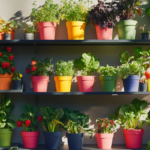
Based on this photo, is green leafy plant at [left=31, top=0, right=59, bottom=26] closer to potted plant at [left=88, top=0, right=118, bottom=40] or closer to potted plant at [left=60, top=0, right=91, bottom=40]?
potted plant at [left=60, top=0, right=91, bottom=40]

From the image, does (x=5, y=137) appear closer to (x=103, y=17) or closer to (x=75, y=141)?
(x=75, y=141)

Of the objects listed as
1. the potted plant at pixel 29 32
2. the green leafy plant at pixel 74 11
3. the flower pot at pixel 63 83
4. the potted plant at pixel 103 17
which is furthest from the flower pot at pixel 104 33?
the potted plant at pixel 29 32

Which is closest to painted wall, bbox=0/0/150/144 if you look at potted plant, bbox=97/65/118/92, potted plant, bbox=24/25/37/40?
potted plant, bbox=24/25/37/40

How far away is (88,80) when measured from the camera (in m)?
2.75

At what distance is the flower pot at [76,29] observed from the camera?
9.23 feet

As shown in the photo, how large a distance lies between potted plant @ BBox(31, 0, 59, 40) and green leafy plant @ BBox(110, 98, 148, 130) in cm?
116

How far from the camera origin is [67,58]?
3.08 meters

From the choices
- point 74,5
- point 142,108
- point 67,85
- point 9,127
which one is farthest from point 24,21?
point 142,108

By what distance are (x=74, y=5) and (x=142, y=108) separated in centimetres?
143

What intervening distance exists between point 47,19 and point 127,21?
90 cm

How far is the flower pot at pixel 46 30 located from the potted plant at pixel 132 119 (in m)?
1.16

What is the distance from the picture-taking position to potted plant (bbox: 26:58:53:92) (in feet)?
9.18

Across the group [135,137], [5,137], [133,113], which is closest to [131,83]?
[133,113]

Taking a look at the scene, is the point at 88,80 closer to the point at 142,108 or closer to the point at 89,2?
the point at 142,108
